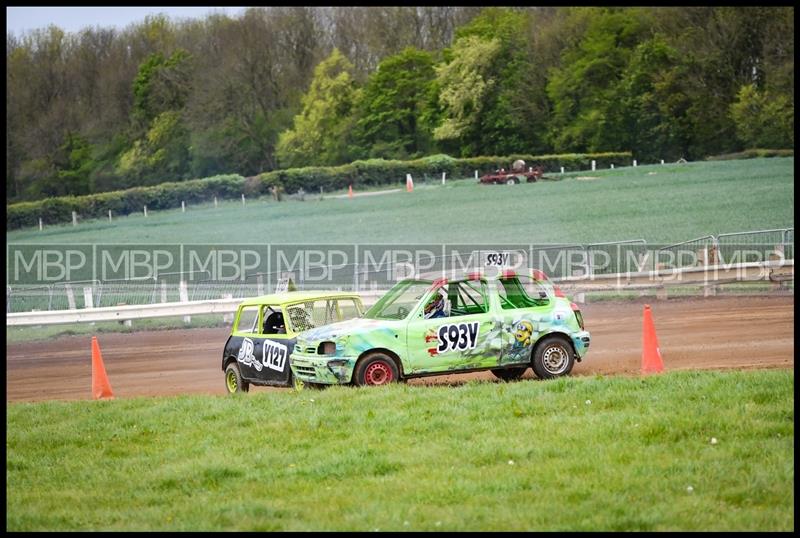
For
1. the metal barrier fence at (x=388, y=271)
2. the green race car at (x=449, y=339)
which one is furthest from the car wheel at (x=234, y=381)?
the metal barrier fence at (x=388, y=271)

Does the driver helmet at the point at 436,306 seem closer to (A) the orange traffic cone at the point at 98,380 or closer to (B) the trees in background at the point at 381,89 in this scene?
(A) the orange traffic cone at the point at 98,380

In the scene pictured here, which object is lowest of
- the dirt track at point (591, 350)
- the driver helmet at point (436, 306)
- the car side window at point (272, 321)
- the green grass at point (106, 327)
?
the green grass at point (106, 327)

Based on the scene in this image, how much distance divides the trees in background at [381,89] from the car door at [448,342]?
100ft

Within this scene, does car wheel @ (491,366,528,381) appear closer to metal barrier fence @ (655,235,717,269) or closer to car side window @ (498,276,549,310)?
car side window @ (498,276,549,310)

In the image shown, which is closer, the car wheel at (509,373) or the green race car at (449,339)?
the green race car at (449,339)

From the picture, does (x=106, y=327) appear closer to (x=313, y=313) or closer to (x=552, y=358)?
(x=313, y=313)

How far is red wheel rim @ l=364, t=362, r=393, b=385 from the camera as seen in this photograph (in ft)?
45.8

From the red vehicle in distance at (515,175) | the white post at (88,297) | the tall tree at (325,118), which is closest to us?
the white post at (88,297)

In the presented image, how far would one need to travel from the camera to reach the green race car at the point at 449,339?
13.9 m

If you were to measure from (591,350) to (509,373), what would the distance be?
3.09 m

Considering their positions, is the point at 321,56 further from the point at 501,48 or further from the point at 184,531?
→ the point at 184,531

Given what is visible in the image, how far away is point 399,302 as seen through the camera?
14.7m

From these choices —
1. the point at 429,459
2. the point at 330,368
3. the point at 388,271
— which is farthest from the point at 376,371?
the point at 388,271

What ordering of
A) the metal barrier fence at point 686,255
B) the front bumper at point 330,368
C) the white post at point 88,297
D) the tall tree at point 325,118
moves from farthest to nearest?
the tall tree at point 325,118 < the metal barrier fence at point 686,255 < the white post at point 88,297 < the front bumper at point 330,368
